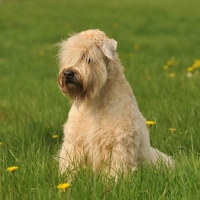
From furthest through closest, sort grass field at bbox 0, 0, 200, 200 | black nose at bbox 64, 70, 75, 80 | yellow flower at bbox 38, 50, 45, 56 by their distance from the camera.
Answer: yellow flower at bbox 38, 50, 45, 56, black nose at bbox 64, 70, 75, 80, grass field at bbox 0, 0, 200, 200

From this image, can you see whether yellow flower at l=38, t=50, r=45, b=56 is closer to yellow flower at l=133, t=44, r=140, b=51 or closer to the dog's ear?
yellow flower at l=133, t=44, r=140, b=51

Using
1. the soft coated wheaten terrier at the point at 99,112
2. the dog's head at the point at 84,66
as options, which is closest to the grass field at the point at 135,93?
the soft coated wheaten terrier at the point at 99,112

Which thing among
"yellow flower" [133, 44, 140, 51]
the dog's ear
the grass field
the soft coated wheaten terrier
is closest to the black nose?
the soft coated wheaten terrier

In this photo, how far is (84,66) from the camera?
13.3 ft

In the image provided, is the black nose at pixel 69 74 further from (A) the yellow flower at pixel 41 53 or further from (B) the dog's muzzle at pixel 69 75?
(A) the yellow flower at pixel 41 53

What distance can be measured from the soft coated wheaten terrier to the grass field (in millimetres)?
259

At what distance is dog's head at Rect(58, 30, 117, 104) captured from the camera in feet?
13.3

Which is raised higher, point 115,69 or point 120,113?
point 115,69

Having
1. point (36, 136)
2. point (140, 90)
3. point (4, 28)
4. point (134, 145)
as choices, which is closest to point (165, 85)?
point (140, 90)

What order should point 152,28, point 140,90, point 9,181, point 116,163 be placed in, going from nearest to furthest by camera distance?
1. point 9,181
2. point 116,163
3. point 140,90
4. point 152,28

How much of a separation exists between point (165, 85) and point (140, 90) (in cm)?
41

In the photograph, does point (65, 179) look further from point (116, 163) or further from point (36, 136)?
point (36, 136)

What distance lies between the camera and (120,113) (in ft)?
13.5

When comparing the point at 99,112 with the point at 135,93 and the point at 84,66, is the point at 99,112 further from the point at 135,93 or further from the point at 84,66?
the point at 135,93
